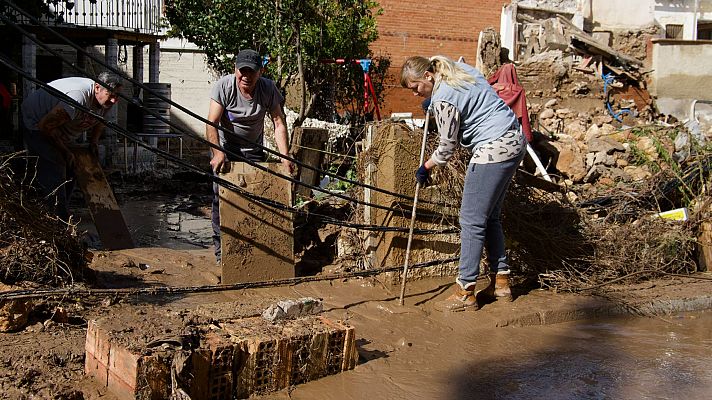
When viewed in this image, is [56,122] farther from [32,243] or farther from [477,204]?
[477,204]

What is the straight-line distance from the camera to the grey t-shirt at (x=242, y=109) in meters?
6.19

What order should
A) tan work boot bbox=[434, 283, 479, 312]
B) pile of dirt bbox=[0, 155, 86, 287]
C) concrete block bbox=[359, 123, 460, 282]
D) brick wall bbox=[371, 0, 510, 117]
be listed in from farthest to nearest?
brick wall bbox=[371, 0, 510, 117], concrete block bbox=[359, 123, 460, 282], tan work boot bbox=[434, 283, 479, 312], pile of dirt bbox=[0, 155, 86, 287]

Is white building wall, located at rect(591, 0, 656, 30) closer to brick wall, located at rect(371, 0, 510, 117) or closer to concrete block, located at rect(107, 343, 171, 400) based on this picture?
brick wall, located at rect(371, 0, 510, 117)

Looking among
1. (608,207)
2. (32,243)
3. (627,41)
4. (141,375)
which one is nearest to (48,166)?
Answer: (32,243)

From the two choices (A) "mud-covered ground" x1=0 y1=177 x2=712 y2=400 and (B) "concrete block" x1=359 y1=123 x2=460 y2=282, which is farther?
(B) "concrete block" x1=359 y1=123 x2=460 y2=282

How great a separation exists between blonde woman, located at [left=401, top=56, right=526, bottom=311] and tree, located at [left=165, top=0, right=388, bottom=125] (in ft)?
21.7

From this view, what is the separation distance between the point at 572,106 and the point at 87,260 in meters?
14.0

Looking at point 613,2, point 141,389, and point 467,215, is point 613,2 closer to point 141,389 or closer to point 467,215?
point 467,215

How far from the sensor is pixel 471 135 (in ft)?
18.1

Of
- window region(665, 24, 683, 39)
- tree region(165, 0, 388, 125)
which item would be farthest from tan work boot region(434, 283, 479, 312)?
window region(665, 24, 683, 39)

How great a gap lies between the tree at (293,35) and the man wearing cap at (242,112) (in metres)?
5.48

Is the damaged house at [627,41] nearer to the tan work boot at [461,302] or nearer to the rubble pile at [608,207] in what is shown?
the rubble pile at [608,207]

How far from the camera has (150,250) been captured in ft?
22.8

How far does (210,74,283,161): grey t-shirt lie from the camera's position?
6.19 meters
